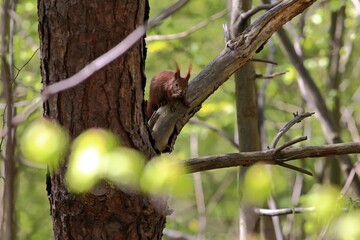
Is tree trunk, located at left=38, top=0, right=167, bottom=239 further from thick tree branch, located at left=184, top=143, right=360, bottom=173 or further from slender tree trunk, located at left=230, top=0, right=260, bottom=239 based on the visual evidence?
slender tree trunk, located at left=230, top=0, right=260, bottom=239

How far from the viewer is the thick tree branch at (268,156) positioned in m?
1.89

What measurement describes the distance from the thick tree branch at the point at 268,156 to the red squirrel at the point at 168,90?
237mm

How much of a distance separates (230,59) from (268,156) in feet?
1.10

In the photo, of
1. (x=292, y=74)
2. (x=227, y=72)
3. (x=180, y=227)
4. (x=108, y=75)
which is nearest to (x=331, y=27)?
(x=292, y=74)

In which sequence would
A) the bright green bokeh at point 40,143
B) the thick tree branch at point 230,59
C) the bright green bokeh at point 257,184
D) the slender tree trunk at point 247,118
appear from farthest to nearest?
the slender tree trunk at point 247,118, the thick tree branch at point 230,59, the bright green bokeh at point 257,184, the bright green bokeh at point 40,143

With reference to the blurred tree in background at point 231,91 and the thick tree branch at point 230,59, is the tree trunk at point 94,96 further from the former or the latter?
the blurred tree in background at point 231,91

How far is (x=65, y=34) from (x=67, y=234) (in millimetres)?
523

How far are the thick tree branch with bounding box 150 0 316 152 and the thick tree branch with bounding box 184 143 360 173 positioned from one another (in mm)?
157

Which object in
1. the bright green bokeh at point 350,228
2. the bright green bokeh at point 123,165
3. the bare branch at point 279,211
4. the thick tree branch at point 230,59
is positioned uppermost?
the thick tree branch at point 230,59

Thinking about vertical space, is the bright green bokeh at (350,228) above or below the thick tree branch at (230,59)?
below

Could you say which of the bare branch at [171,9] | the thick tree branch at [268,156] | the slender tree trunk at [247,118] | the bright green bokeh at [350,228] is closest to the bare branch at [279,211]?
the slender tree trunk at [247,118]

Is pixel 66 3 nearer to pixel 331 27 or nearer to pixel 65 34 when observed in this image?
pixel 65 34

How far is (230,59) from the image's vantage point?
206cm

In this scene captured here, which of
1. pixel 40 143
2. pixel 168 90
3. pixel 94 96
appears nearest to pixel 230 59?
pixel 168 90
